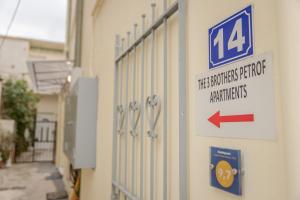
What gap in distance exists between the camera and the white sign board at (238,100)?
63 cm

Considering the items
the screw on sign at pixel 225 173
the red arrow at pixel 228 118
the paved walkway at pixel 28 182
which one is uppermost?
the red arrow at pixel 228 118

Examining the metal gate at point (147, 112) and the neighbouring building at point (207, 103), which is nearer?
the neighbouring building at point (207, 103)

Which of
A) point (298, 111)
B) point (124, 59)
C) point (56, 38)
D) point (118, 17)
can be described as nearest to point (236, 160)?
point (298, 111)

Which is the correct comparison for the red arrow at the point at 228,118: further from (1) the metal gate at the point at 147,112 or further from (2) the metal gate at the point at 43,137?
(2) the metal gate at the point at 43,137

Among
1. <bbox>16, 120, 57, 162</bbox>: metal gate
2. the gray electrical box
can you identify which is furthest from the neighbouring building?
<bbox>16, 120, 57, 162</bbox>: metal gate

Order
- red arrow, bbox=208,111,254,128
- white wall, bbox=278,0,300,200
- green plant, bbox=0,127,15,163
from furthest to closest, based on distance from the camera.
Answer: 1. green plant, bbox=0,127,15,163
2. red arrow, bbox=208,111,254,128
3. white wall, bbox=278,0,300,200

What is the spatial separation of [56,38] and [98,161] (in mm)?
12056

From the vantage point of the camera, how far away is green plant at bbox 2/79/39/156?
370 inches

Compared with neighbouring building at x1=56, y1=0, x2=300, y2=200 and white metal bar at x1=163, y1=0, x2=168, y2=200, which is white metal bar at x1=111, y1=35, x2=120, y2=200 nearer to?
neighbouring building at x1=56, y1=0, x2=300, y2=200

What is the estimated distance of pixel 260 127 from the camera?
2.10ft

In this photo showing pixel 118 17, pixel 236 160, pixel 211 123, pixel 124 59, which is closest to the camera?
pixel 236 160

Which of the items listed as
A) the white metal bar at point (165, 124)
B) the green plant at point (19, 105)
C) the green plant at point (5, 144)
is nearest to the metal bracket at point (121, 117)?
the white metal bar at point (165, 124)

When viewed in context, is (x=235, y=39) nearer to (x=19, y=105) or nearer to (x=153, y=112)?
(x=153, y=112)

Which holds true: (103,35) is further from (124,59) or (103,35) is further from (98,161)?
(98,161)
